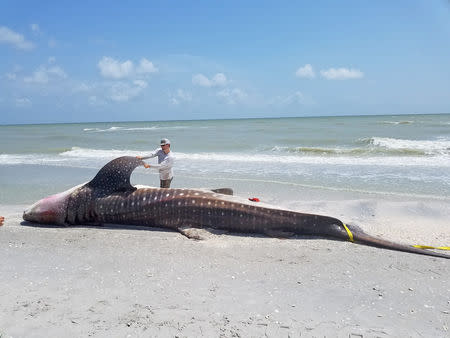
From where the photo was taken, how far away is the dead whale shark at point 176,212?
6.24 metres

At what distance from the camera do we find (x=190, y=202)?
6.76m

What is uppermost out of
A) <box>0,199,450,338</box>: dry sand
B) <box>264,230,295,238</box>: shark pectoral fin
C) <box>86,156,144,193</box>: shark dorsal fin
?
<box>86,156,144,193</box>: shark dorsal fin

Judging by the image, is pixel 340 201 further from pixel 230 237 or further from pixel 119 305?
pixel 119 305

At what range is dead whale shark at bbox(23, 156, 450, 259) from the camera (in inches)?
246

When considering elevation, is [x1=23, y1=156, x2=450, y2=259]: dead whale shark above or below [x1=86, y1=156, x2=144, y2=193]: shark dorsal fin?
below

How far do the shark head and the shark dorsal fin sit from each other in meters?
0.72

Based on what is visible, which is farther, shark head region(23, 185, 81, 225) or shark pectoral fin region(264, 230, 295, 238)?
shark head region(23, 185, 81, 225)

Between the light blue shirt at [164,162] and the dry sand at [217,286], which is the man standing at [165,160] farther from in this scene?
the dry sand at [217,286]

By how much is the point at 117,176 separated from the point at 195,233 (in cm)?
194

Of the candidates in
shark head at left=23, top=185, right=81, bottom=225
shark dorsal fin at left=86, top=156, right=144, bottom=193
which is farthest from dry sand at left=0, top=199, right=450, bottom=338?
shark dorsal fin at left=86, top=156, right=144, bottom=193

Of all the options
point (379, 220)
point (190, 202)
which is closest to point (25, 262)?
point (190, 202)

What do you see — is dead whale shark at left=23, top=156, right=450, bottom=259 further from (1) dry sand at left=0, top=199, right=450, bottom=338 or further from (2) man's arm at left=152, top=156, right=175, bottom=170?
(2) man's arm at left=152, top=156, right=175, bottom=170

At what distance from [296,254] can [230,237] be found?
4.12ft

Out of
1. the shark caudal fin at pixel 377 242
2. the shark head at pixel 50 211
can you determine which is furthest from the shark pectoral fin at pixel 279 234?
the shark head at pixel 50 211
